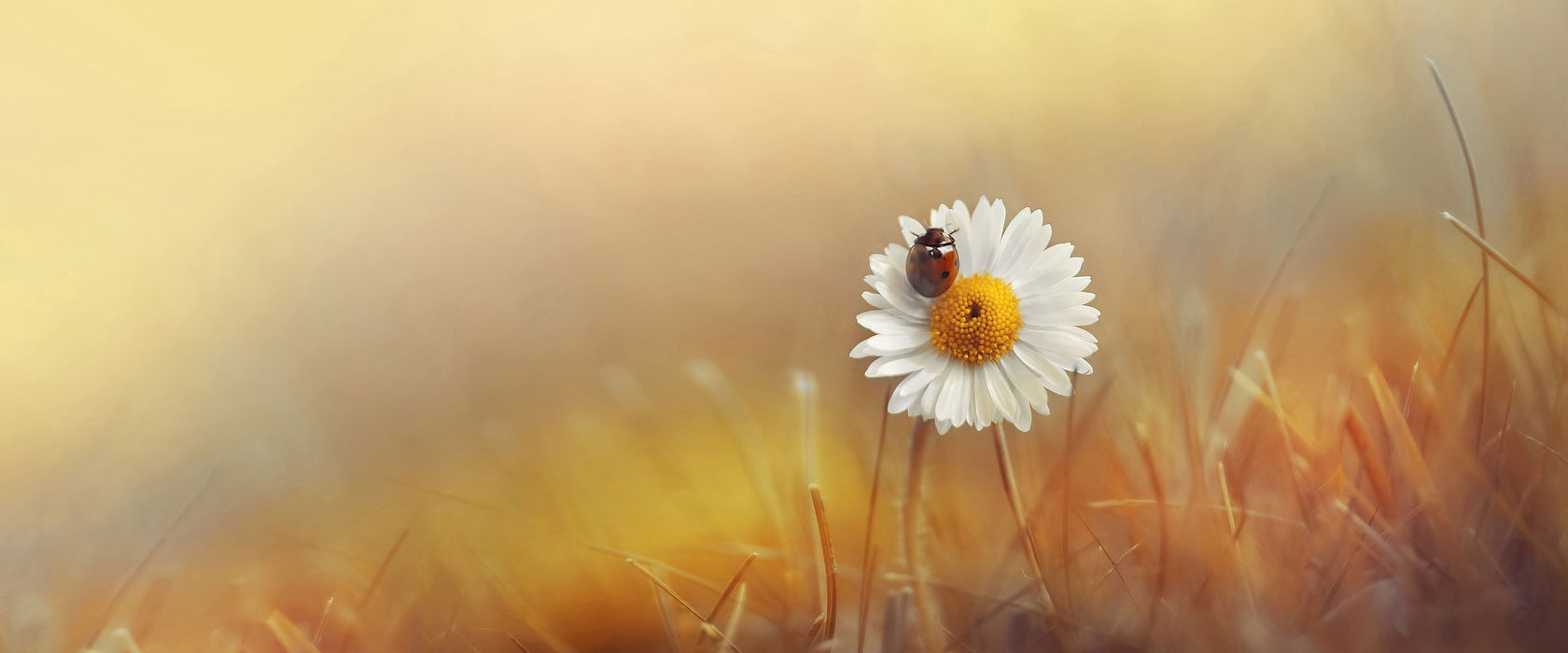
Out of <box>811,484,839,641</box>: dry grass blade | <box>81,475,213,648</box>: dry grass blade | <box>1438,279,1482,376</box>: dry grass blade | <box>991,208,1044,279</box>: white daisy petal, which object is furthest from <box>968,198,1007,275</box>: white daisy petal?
<box>81,475,213,648</box>: dry grass blade

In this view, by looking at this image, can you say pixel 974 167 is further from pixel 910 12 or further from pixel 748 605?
pixel 748 605

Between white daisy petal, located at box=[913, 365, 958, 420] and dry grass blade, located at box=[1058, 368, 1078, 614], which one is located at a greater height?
white daisy petal, located at box=[913, 365, 958, 420]

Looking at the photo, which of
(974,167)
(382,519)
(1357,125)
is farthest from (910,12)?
(382,519)

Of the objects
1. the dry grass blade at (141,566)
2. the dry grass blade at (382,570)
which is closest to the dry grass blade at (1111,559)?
the dry grass blade at (382,570)

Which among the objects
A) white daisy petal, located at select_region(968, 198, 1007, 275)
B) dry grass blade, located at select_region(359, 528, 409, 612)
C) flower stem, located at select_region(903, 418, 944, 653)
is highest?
white daisy petal, located at select_region(968, 198, 1007, 275)

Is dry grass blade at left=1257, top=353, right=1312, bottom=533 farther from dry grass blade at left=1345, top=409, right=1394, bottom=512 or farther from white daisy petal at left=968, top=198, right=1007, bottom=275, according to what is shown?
white daisy petal at left=968, top=198, right=1007, bottom=275

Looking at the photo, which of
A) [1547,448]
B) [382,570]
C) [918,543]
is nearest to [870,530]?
[918,543]
